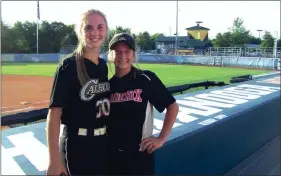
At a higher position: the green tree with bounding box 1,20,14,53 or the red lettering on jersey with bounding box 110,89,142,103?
the green tree with bounding box 1,20,14,53

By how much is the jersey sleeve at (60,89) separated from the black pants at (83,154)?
26cm

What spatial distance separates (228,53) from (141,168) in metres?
45.6

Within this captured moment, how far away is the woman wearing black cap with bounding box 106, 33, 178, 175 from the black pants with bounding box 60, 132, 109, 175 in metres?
0.13

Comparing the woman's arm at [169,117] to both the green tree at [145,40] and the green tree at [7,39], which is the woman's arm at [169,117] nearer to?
Answer: the green tree at [7,39]

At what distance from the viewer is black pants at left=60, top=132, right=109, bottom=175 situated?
1.95m

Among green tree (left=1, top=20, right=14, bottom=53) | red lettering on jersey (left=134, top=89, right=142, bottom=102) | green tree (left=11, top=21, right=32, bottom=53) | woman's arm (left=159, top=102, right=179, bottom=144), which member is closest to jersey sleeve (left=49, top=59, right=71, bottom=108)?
red lettering on jersey (left=134, top=89, right=142, bottom=102)

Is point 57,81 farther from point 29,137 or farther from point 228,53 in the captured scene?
point 228,53

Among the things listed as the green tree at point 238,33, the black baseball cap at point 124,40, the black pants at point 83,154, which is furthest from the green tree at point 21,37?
the black pants at point 83,154

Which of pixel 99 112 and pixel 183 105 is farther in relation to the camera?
Result: pixel 183 105

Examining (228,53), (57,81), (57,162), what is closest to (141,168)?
(57,162)

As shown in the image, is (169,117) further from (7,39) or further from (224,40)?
(224,40)

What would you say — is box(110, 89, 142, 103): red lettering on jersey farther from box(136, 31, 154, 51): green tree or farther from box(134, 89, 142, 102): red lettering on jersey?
box(136, 31, 154, 51): green tree

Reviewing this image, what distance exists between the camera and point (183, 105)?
17.8ft

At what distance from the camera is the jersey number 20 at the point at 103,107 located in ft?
6.71
